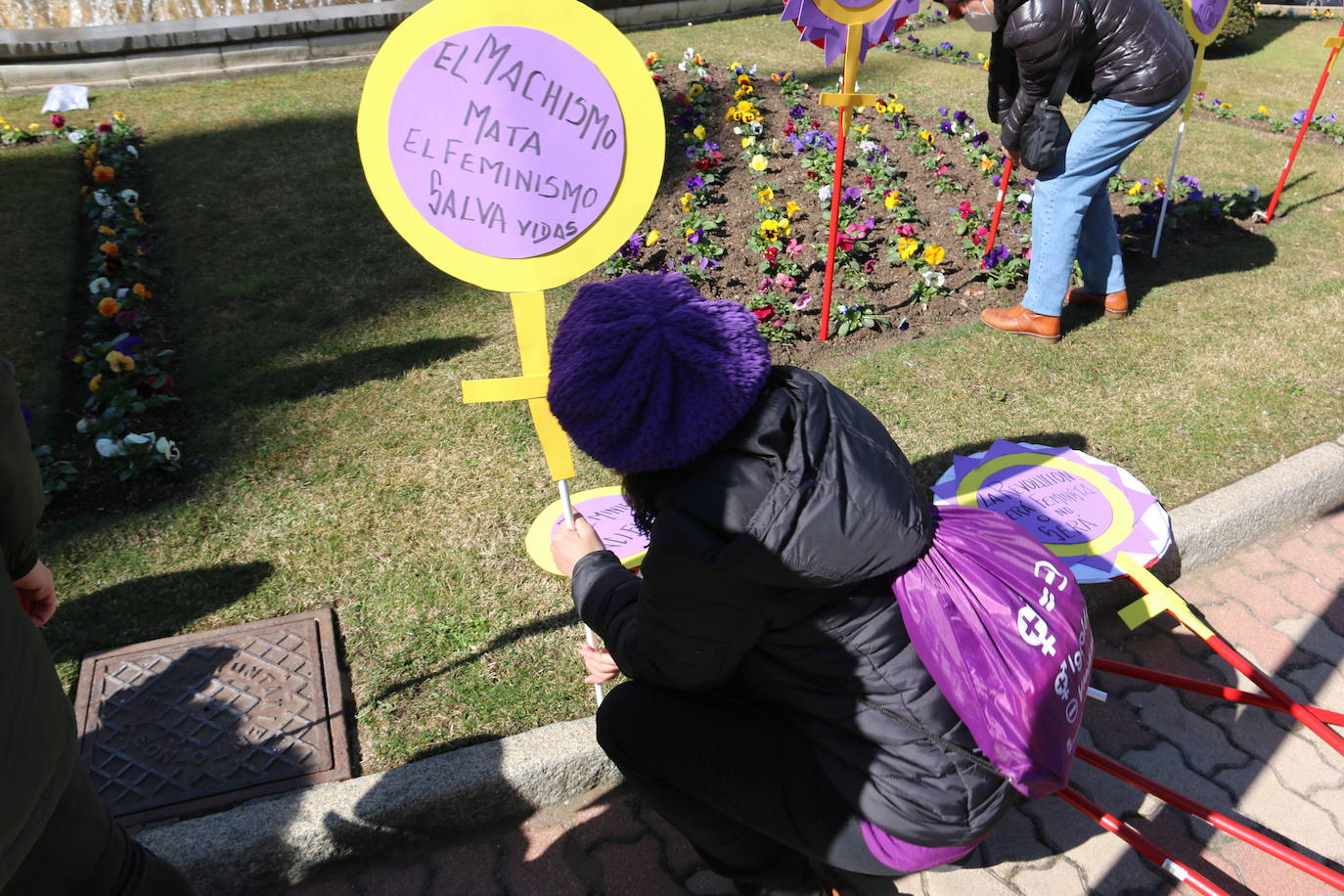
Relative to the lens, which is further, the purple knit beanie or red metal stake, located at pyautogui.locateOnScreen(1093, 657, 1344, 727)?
red metal stake, located at pyautogui.locateOnScreen(1093, 657, 1344, 727)

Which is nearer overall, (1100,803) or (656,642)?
(656,642)

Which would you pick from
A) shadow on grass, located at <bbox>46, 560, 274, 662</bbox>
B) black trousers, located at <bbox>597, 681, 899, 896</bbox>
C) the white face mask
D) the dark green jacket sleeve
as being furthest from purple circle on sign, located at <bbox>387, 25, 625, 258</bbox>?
the white face mask

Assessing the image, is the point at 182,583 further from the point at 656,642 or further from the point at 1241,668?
the point at 1241,668

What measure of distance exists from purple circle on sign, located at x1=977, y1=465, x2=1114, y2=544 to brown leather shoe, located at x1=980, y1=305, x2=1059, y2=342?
1.26m

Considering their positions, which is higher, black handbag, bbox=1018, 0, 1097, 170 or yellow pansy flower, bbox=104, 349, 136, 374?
black handbag, bbox=1018, 0, 1097, 170

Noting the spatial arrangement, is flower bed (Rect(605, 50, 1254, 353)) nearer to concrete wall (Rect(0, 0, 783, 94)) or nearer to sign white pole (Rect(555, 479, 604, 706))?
sign white pole (Rect(555, 479, 604, 706))

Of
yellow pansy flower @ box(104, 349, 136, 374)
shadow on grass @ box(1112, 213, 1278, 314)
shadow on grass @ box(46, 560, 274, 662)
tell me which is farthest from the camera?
shadow on grass @ box(1112, 213, 1278, 314)

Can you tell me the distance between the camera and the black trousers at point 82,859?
151cm

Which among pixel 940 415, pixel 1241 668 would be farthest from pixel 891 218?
pixel 1241 668

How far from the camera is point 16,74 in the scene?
719cm

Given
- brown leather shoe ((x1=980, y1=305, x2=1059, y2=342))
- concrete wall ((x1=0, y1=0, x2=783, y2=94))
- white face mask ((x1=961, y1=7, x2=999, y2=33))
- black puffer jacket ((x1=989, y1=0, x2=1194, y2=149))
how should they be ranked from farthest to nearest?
1. concrete wall ((x1=0, y1=0, x2=783, y2=94))
2. brown leather shoe ((x1=980, y1=305, x2=1059, y2=342))
3. white face mask ((x1=961, y1=7, x2=999, y2=33))
4. black puffer jacket ((x1=989, y1=0, x2=1194, y2=149))

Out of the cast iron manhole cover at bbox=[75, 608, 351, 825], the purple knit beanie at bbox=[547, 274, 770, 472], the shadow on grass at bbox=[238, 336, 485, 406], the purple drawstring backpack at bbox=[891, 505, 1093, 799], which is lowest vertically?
the cast iron manhole cover at bbox=[75, 608, 351, 825]

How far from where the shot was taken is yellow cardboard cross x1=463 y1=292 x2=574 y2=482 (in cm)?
214

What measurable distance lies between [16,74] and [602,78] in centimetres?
747
